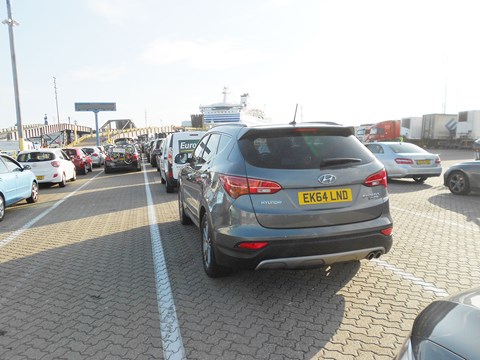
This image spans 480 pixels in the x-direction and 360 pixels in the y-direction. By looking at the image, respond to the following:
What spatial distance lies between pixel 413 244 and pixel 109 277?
423 centimetres

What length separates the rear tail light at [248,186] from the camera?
10.9ft

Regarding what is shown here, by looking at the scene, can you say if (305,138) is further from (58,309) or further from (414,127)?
(414,127)

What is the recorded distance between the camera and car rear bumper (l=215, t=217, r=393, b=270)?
3.27m

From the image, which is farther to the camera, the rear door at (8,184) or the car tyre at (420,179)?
the car tyre at (420,179)

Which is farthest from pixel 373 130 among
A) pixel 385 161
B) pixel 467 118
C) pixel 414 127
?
pixel 385 161

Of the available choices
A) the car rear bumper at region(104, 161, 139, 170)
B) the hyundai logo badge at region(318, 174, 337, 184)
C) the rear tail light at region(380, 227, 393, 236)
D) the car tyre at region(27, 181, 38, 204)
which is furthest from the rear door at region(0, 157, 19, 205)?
the car rear bumper at region(104, 161, 139, 170)

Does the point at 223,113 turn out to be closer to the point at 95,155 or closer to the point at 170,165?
the point at 95,155

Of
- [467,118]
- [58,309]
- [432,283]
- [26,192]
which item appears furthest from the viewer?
[467,118]

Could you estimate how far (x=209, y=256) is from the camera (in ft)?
13.4

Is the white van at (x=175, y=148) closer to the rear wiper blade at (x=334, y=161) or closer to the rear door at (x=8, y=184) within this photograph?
the rear door at (x=8, y=184)

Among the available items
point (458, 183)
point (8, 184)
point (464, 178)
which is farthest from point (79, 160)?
point (464, 178)

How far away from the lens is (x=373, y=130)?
41219mm

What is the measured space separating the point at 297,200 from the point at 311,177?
0.83 ft

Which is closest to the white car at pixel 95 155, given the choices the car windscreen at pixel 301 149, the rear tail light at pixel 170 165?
the rear tail light at pixel 170 165
